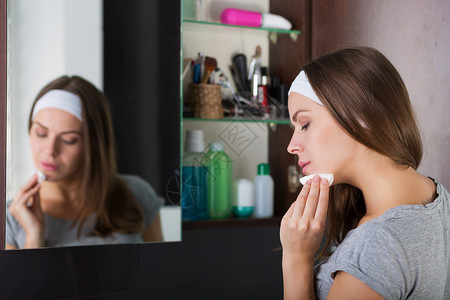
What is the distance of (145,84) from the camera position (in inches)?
48.3

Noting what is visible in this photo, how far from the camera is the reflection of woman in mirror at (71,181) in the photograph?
1126 mm

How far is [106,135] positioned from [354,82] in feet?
2.26

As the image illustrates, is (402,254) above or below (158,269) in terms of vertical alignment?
above

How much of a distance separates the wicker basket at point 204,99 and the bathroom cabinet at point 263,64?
0.02 m

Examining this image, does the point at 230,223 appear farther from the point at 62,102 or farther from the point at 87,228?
the point at 62,102

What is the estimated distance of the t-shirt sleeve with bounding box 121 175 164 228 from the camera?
4.01 feet

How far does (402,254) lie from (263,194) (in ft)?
2.80

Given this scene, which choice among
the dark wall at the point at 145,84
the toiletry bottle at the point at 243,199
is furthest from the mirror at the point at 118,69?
the toiletry bottle at the point at 243,199

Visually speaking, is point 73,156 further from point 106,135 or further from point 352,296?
point 352,296

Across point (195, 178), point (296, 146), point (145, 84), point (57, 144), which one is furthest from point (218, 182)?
point (296, 146)

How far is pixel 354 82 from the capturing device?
2.24 ft

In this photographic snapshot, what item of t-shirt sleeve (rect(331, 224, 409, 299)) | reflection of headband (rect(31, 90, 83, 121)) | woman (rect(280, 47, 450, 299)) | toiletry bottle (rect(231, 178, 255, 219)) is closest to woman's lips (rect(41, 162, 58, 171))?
reflection of headband (rect(31, 90, 83, 121))

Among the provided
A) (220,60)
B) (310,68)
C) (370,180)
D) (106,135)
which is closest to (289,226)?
(370,180)

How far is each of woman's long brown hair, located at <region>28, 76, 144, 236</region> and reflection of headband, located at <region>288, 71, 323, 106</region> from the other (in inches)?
22.9
